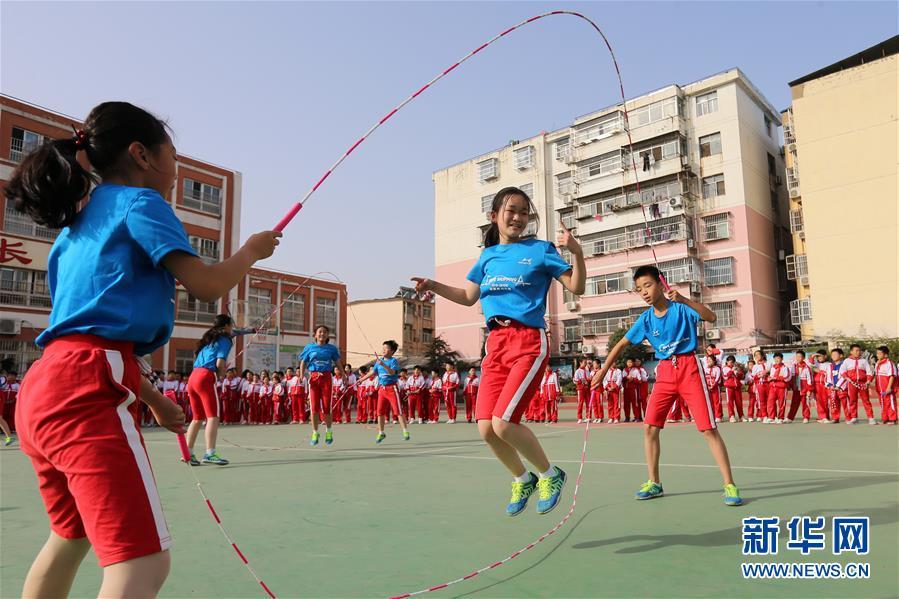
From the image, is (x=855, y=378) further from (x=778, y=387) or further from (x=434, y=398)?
(x=434, y=398)

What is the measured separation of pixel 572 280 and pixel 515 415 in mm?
908

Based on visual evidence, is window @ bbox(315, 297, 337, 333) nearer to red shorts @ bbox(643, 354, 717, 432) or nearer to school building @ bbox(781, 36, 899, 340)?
school building @ bbox(781, 36, 899, 340)

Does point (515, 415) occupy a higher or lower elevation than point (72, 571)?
higher

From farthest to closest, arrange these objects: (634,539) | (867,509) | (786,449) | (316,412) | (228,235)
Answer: (228,235) → (316,412) → (786,449) → (867,509) → (634,539)

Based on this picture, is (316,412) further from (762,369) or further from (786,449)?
(762,369)

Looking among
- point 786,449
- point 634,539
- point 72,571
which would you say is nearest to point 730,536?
point 634,539

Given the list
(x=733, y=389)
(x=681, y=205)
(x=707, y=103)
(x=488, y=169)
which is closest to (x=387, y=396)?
(x=733, y=389)

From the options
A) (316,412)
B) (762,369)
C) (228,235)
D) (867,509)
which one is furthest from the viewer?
(228,235)

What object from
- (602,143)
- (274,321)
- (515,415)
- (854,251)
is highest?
(602,143)

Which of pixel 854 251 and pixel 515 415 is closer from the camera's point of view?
pixel 515 415

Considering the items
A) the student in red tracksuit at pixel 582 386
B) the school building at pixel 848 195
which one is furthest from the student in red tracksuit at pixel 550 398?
the school building at pixel 848 195

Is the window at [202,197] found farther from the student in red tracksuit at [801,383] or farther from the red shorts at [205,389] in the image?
the student in red tracksuit at [801,383]

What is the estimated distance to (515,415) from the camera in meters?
3.76

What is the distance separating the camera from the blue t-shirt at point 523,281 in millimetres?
3982
